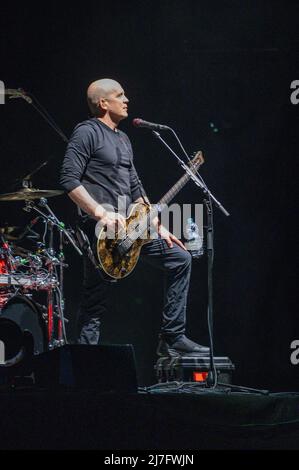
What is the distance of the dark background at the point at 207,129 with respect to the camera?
5.64 metres

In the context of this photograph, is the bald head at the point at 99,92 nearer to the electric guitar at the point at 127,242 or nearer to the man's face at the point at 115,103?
the man's face at the point at 115,103

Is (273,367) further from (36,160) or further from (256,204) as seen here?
(36,160)

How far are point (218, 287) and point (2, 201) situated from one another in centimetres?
187

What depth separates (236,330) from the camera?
5.75 metres

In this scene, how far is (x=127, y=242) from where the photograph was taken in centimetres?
406

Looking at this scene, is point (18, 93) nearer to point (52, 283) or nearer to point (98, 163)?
point (98, 163)

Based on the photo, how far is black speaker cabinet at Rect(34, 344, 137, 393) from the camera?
3.38m

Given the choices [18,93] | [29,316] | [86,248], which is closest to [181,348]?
[86,248]

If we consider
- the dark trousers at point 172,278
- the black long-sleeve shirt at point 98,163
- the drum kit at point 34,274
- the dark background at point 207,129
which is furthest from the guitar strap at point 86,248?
the dark background at point 207,129

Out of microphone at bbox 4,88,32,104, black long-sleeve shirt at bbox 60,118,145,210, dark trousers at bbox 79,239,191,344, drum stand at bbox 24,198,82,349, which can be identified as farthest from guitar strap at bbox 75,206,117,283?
microphone at bbox 4,88,32,104

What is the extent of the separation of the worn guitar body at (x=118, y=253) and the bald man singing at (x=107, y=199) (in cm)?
6

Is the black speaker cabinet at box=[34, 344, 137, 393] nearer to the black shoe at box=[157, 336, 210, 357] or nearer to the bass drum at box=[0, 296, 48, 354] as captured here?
the black shoe at box=[157, 336, 210, 357]
